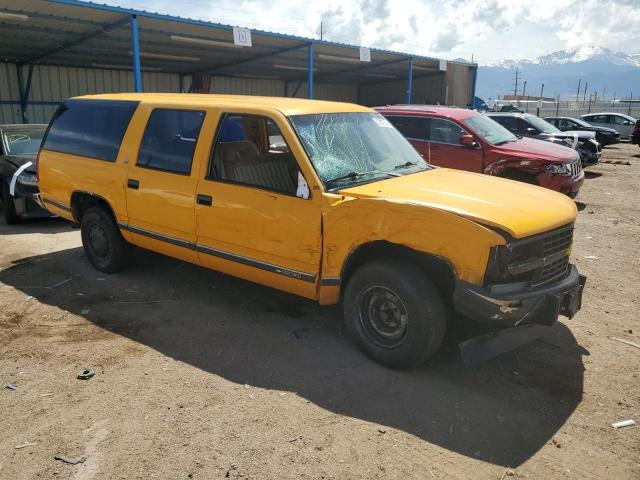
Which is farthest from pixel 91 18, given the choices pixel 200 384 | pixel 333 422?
pixel 333 422

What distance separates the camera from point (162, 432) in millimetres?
3107

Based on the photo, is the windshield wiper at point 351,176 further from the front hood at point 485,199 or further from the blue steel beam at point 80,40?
the blue steel beam at point 80,40

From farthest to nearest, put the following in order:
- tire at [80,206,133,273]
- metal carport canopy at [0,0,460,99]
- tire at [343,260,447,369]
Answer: metal carport canopy at [0,0,460,99] → tire at [80,206,133,273] → tire at [343,260,447,369]

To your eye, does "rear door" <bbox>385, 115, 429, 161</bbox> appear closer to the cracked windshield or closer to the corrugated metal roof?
the cracked windshield

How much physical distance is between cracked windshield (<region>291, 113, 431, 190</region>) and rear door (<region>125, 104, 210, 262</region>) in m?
1.01

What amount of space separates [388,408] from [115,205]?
3573 millimetres

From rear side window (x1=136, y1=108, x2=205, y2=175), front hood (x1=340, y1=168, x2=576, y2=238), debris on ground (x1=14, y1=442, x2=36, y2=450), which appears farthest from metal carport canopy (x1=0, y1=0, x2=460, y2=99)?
debris on ground (x1=14, y1=442, x2=36, y2=450)

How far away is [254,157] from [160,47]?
12.5 metres

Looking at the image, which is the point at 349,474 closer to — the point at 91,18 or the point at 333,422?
the point at 333,422

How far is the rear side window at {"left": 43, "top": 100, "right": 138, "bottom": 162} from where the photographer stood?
5332 mm

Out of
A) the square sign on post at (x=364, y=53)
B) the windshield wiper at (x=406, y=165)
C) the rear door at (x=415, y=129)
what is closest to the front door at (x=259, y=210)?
the windshield wiper at (x=406, y=165)

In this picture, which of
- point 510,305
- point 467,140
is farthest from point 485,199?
point 467,140

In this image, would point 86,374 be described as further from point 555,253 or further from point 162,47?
point 162,47

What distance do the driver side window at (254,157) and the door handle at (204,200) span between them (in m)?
0.17
